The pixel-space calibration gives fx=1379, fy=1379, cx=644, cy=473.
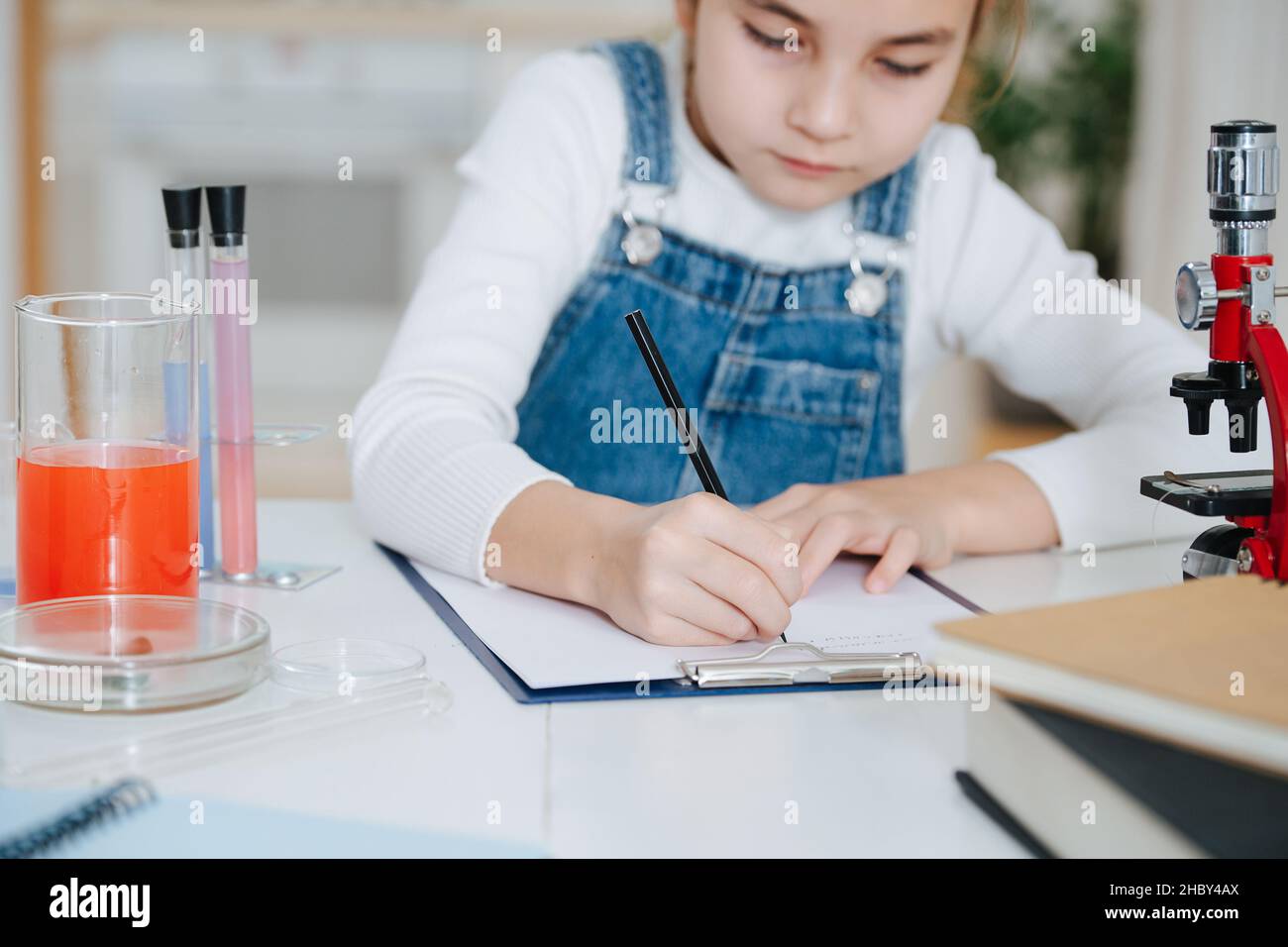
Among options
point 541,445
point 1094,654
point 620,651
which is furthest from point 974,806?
point 541,445

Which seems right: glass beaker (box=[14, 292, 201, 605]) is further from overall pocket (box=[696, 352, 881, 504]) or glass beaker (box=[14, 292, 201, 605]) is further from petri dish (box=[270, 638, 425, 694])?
overall pocket (box=[696, 352, 881, 504])

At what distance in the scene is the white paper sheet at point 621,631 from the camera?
66cm

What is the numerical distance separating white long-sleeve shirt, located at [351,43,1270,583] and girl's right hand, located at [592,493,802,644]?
0.14m

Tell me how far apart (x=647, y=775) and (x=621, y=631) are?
0.65 ft

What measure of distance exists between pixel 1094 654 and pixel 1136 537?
52cm

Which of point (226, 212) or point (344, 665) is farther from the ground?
point (226, 212)

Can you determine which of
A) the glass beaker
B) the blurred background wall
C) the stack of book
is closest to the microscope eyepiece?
the stack of book

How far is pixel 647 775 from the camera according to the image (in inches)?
21.2

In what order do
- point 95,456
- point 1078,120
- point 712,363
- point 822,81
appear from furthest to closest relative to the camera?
point 1078,120 → point 712,363 → point 822,81 → point 95,456

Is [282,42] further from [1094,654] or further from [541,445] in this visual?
[1094,654]

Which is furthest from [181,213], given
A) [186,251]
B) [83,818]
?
[83,818]

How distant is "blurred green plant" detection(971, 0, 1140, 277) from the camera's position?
2801 mm

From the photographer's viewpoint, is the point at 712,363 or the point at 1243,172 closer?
the point at 1243,172

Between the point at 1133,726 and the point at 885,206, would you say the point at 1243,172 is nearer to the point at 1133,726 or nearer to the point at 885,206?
the point at 1133,726
